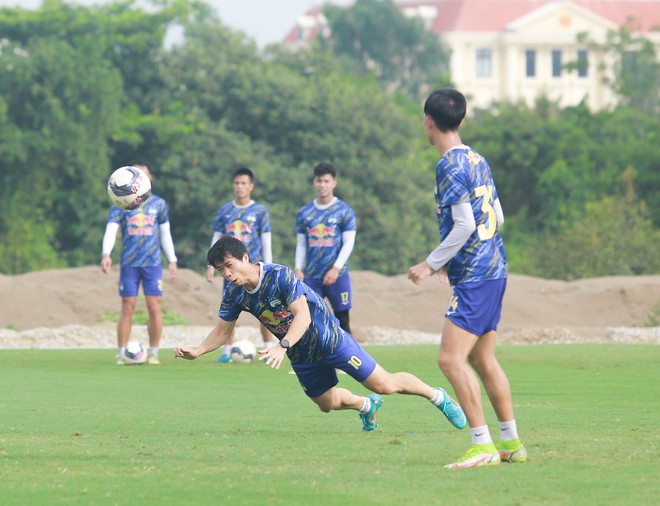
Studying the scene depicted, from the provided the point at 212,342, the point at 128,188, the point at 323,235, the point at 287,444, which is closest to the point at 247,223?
the point at 323,235

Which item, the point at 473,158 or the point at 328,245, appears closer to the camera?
the point at 473,158

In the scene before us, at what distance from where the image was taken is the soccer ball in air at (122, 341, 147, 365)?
57.5ft

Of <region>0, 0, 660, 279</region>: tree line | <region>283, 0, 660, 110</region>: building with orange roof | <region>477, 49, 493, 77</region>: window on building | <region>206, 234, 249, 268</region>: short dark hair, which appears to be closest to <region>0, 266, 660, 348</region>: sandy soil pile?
<region>0, 0, 660, 279</region>: tree line

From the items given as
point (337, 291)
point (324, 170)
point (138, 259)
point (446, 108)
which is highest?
point (446, 108)

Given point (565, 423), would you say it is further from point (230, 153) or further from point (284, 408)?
point (230, 153)

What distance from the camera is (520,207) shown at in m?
61.1

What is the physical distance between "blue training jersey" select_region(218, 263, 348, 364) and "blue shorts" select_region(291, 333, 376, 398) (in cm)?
6

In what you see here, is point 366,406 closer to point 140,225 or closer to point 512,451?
point 512,451

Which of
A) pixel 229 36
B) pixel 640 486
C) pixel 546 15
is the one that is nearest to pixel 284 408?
pixel 640 486

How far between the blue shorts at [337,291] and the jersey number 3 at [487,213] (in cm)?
731

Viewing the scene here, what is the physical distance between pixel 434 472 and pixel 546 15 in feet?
412

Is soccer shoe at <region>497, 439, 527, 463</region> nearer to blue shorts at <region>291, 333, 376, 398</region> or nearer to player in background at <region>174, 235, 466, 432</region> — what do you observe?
player in background at <region>174, 235, 466, 432</region>

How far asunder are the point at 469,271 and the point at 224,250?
5.25ft

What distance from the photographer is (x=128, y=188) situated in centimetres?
1484
